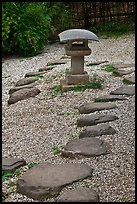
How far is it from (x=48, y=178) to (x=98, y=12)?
8757mm

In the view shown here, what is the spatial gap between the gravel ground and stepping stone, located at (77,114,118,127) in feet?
0.20

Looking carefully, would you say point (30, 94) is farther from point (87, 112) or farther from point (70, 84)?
point (87, 112)

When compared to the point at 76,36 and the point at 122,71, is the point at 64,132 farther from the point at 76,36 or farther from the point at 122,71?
the point at 122,71

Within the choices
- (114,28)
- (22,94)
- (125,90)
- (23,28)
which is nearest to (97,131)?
(125,90)

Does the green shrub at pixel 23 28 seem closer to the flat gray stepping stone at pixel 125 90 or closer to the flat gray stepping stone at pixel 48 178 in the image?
the flat gray stepping stone at pixel 125 90

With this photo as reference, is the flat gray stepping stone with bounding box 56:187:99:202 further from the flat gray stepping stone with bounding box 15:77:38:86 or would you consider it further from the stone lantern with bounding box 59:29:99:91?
the flat gray stepping stone with bounding box 15:77:38:86

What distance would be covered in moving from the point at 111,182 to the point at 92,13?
8.70 meters

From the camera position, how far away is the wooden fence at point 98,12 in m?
10.9

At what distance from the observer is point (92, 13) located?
10961 mm

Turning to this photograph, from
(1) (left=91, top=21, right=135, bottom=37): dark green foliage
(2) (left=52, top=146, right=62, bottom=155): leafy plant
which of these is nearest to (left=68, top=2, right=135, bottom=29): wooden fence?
(1) (left=91, top=21, right=135, bottom=37): dark green foliage

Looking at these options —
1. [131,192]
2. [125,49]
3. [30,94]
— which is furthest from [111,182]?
[125,49]

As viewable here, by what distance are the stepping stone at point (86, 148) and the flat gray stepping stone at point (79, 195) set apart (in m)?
0.58

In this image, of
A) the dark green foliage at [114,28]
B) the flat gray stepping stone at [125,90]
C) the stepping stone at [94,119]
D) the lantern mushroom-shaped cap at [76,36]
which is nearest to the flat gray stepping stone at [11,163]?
the stepping stone at [94,119]

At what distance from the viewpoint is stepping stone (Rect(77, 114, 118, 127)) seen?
386 cm
